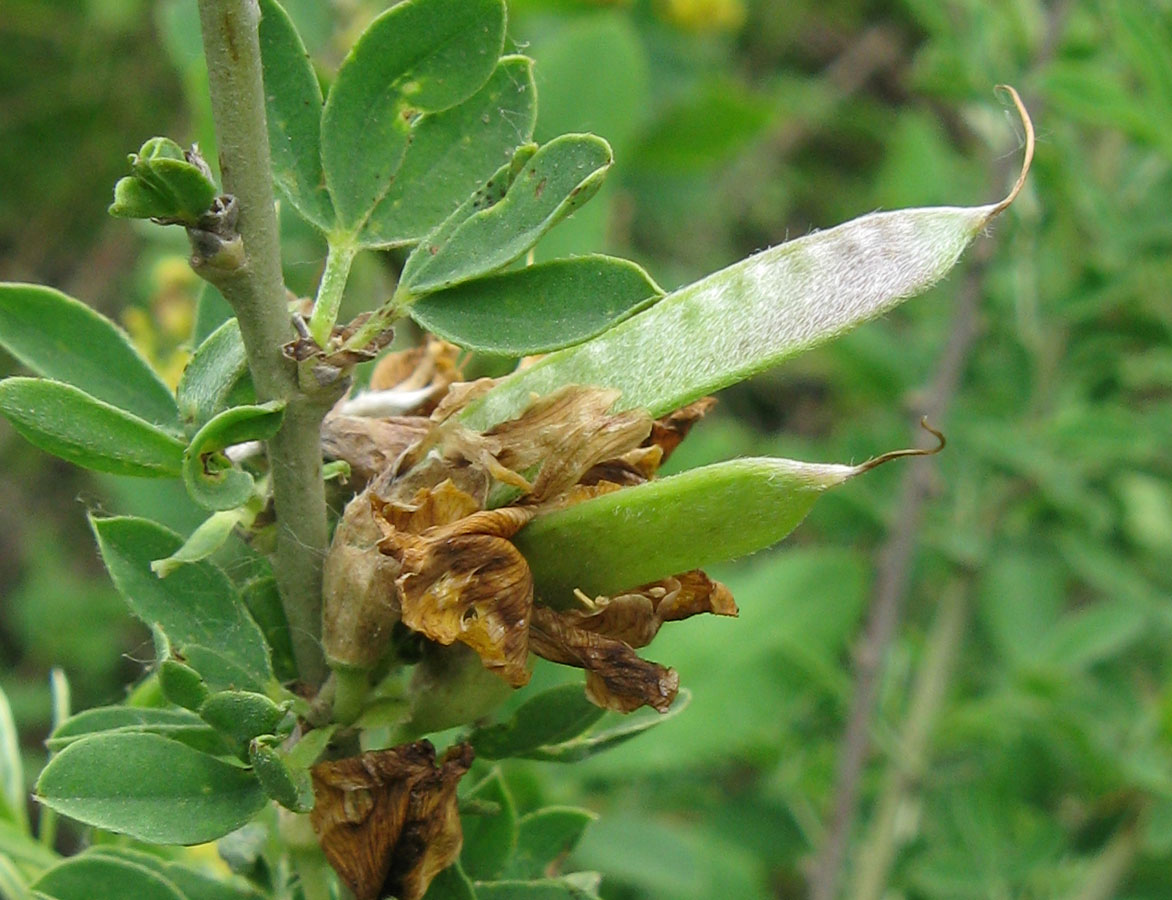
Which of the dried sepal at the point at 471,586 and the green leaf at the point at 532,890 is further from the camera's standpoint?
the green leaf at the point at 532,890

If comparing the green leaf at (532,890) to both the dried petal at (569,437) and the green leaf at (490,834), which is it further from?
the dried petal at (569,437)

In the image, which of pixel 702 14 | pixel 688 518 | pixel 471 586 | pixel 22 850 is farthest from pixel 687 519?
pixel 702 14

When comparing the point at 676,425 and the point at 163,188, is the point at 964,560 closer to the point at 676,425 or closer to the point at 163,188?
the point at 676,425

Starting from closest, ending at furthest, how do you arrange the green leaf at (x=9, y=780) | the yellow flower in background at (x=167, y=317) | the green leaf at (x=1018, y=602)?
the green leaf at (x=9, y=780), the yellow flower in background at (x=167, y=317), the green leaf at (x=1018, y=602)

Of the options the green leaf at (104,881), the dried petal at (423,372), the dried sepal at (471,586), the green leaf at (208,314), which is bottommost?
the green leaf at (104,881)

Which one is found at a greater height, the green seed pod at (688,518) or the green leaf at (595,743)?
the green seed pod at (688,518)

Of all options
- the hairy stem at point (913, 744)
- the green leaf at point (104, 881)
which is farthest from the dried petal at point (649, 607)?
the hairy stem at point (913, 744)
